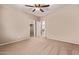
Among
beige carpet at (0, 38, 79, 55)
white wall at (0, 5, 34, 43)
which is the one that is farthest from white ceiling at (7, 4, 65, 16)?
beige carpet at (0, 38, 79, 55)

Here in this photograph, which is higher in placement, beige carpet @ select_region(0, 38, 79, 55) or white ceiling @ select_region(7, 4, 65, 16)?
white ceiling @ select_region(7, 4, 65, 16)

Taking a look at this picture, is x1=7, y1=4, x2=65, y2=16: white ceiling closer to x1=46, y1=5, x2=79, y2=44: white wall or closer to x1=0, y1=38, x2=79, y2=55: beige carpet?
x1=46, y1=5, x2=79, y2=44: white wall

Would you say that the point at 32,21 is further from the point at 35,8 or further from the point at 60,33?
the point at 60,33

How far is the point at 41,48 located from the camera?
198 centimetres

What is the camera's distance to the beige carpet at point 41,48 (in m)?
1.96

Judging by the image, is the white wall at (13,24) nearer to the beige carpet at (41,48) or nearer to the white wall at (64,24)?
the beige carpet at (41,48)

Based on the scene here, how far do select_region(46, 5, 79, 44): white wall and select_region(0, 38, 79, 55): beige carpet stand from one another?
0.32 ft

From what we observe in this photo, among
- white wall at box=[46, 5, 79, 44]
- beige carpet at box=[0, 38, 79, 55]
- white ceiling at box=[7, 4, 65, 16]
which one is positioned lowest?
beige carpet at box=[0, 38, 79, 55]

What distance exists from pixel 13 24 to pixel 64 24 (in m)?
0.83

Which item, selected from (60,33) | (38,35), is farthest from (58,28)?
(38,35)

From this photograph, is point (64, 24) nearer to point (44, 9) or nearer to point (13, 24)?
point (44, 9)

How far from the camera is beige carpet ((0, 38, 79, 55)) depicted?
1.96 meters

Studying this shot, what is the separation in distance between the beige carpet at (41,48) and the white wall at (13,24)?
0.12 meters
